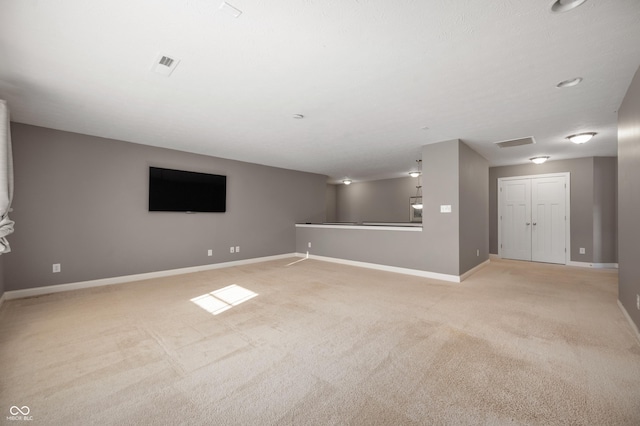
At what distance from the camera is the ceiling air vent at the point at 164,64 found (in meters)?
2.28

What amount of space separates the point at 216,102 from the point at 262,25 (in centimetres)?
151

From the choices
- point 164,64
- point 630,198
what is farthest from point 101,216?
point 630,198

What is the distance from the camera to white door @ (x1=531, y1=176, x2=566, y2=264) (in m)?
6.27

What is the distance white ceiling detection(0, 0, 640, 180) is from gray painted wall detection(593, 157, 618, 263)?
257 cm

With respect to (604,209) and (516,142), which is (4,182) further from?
(604,209)

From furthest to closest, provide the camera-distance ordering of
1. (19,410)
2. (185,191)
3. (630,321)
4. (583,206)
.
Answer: (583,206) < (185,191) < (630,321) < (19,410)

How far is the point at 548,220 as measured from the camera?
21.1 feet

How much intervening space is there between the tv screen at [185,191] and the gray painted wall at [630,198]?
20.4 ft

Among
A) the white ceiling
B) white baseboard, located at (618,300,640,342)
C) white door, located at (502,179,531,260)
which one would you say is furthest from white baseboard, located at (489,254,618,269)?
white baseboard, located at (618,300,640,342)

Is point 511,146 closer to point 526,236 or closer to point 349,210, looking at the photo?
point 526,236

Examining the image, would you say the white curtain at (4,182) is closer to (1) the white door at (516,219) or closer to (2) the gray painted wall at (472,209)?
(2) the gray painted wall at (472,209)

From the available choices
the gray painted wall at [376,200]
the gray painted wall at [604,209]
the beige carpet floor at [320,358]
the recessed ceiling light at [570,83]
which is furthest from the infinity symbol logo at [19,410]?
the gray painted wall at [604,209]

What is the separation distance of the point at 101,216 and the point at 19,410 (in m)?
3.56

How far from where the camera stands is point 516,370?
6.41 ft
